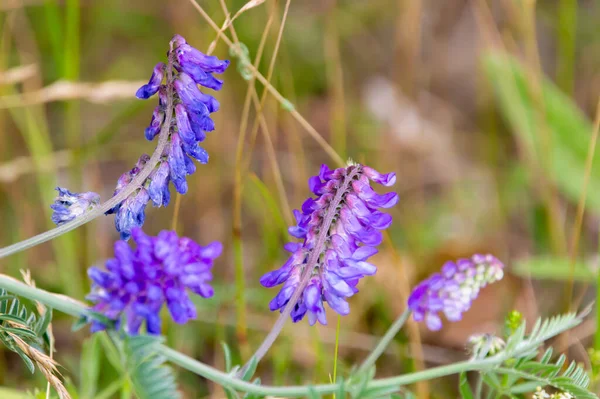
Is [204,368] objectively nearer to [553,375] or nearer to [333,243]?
[333,243]

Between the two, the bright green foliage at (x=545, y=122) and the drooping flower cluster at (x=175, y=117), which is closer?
the drooping flower cluster at (x=175, y=117)

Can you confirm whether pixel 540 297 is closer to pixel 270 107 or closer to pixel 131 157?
pixel 270 107

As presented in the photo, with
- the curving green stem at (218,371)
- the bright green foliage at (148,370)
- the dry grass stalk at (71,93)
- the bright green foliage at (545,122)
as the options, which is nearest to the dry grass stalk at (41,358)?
the curving green stem at (218,371)

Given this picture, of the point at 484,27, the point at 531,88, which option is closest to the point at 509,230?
the point at 531,88

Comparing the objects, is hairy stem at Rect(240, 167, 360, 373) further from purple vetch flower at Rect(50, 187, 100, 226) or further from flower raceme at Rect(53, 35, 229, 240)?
purple vetch flower at Rect(50, 187, 100, 226)

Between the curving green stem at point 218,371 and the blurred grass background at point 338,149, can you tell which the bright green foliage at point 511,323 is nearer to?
the curving green stem at point 218,371
